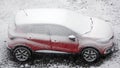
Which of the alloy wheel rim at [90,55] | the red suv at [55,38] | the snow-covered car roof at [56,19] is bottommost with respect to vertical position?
the alloy wheel rim at [90,55]

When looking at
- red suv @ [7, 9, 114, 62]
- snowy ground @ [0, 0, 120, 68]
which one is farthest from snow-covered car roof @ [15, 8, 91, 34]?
snowy ground @ [0, 0, 120, 68]

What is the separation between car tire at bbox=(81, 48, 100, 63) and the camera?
11.9 meters

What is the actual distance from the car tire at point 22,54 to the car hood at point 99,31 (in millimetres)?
2504

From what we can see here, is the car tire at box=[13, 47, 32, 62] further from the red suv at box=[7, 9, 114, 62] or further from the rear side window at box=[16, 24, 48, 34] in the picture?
the rear side window at box=[16, 24, 48, 34]

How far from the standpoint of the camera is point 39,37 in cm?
1195

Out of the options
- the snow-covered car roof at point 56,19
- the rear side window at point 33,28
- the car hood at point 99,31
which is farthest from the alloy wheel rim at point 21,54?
the car hood at point 99,31

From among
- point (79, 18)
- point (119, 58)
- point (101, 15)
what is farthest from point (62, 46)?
point (101, 15)

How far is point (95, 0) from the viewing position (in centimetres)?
1673

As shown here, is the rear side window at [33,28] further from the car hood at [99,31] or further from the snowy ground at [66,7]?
the car hood at [99,31]

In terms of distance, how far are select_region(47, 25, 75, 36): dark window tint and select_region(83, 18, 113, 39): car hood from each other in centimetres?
68

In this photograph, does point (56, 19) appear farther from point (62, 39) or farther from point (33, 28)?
point (33, 28)

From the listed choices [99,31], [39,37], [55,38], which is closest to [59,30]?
[55,38]

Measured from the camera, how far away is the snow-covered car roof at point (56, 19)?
12.1m

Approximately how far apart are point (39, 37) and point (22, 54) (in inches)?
41.1
